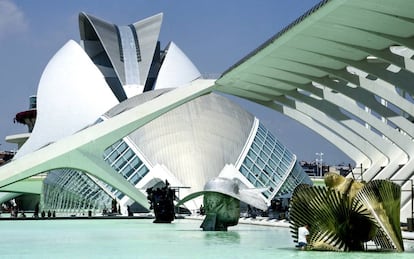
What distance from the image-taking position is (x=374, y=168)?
132 ft

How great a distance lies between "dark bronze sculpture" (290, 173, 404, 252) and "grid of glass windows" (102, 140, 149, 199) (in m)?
35.2

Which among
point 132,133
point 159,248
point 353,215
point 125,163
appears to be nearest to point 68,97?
point 132,133

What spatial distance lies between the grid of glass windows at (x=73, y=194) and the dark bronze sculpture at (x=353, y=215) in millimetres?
35205

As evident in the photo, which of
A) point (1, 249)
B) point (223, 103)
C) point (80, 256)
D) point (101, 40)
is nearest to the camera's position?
point (80, 256)

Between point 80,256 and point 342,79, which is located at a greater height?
point 342,79

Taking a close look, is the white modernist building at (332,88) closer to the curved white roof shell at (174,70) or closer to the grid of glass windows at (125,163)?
the grid of glass windows at (125,163)

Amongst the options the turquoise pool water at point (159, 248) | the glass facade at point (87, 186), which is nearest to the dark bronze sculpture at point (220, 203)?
the turquoise pool water at point (159, 248)

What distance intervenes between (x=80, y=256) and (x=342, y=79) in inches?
782

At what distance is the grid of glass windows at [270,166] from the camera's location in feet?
177

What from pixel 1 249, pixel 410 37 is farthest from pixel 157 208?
pixel 1 249

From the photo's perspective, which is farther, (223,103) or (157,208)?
(223,103)

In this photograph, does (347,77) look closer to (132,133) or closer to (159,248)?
(159,248)

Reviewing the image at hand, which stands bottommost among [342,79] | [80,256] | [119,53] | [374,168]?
[80,256]

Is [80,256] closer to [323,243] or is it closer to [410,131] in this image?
[323,243]
